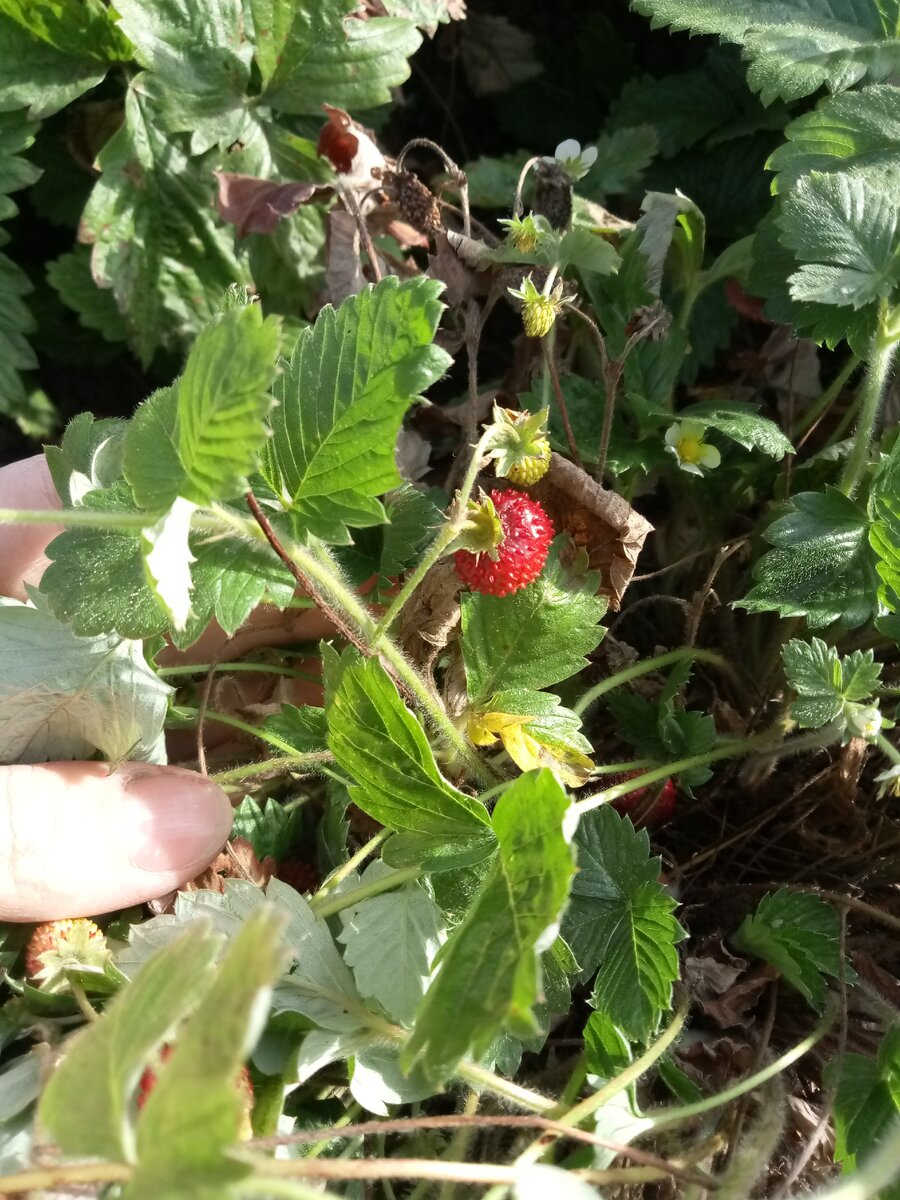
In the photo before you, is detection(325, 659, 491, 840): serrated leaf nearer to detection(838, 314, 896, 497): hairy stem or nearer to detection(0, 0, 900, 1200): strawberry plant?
detection(0, 0, 900, 1200): strawberry plant

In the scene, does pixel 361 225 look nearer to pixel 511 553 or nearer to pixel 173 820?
pixel 511 553

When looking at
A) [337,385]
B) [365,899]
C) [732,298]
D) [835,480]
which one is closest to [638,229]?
[732,298]

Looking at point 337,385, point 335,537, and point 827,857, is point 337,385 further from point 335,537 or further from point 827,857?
point 827,857

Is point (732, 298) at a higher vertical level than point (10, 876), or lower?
higher

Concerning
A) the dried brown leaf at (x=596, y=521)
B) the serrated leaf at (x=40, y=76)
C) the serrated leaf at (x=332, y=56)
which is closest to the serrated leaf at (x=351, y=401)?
the dried brown leaf at (x=596, y=521)

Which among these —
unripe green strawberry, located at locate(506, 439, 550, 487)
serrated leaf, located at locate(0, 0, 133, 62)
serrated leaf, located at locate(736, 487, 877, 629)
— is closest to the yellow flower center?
serrated leaf, located at locate(736, 487, 877, 629)

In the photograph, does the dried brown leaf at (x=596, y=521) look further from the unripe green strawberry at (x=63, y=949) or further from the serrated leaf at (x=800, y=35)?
the unripe green strawberry at (x=63, y=949)
